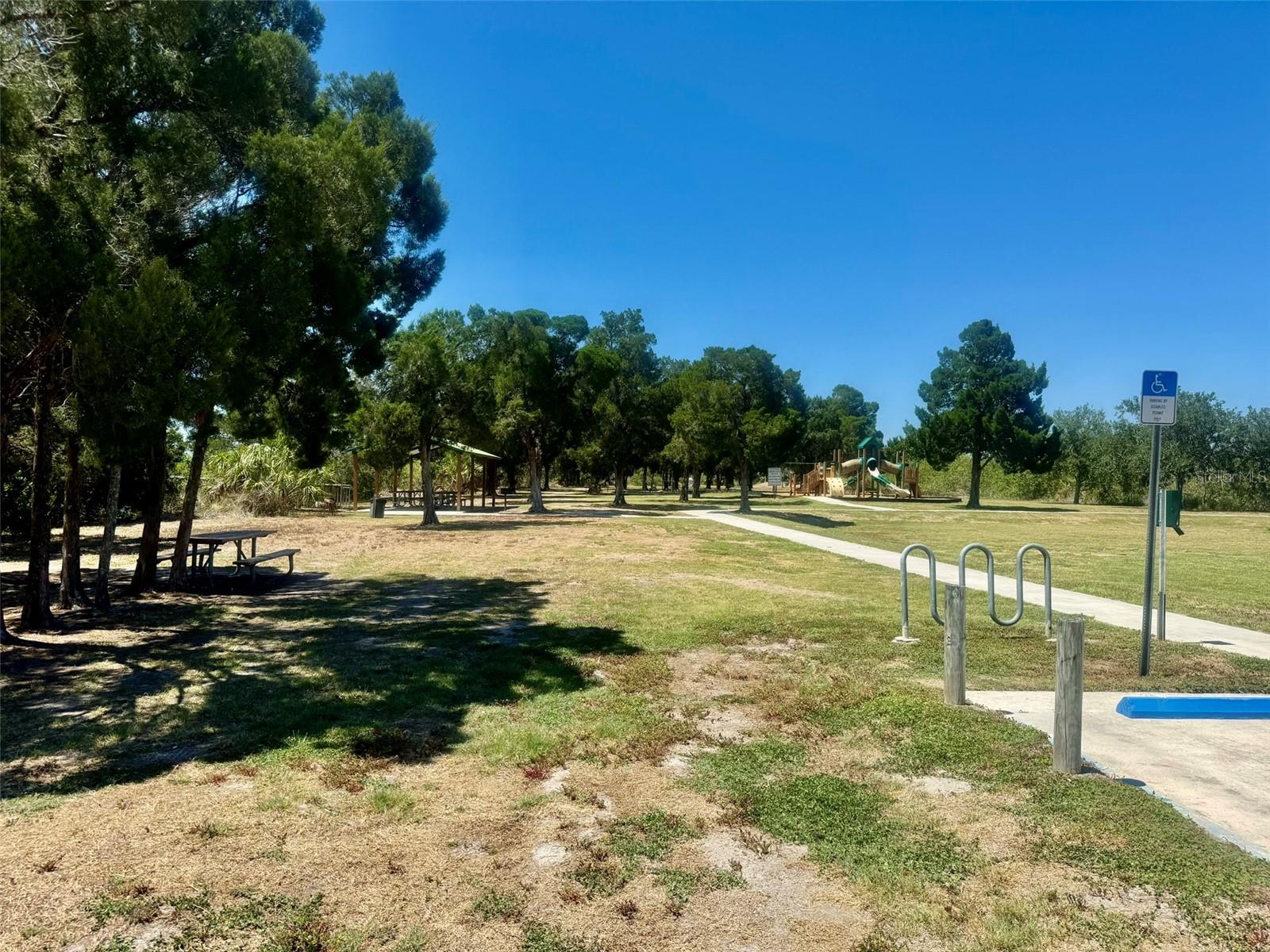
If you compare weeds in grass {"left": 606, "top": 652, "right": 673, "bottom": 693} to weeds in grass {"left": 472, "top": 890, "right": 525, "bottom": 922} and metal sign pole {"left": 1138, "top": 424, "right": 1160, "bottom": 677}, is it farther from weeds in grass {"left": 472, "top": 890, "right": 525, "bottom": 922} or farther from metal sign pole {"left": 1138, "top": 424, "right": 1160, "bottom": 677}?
metal sign pole {"left": 1138, "top": 424, "right": 1160, "bottom": 677}

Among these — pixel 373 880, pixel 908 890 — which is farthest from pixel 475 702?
pixel 908 890

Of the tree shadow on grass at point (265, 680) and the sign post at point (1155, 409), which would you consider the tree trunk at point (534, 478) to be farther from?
the sign post at point (1155, 409)

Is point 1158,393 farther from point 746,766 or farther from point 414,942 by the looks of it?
point 414,942

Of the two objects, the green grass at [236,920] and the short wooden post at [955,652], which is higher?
the short wooden post at [955,652]

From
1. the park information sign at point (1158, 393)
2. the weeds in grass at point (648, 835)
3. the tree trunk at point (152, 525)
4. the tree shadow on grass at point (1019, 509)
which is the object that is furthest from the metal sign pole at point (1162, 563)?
the tree shadow on grass at point (1019, 509)

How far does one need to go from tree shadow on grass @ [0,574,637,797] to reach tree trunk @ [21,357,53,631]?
0.57 m

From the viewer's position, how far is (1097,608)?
988 cm

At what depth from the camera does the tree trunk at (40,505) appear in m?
7.73

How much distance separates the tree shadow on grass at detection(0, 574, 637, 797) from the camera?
4883 mm

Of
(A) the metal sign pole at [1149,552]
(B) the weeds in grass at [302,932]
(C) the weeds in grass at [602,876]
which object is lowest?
(B) the weeds in grass at [302,932]

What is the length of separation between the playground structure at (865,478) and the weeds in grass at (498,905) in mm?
45962

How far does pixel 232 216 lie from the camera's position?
7.89m

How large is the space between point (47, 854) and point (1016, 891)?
4141 millimetres

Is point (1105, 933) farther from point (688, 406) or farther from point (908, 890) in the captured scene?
point (688, 406)
